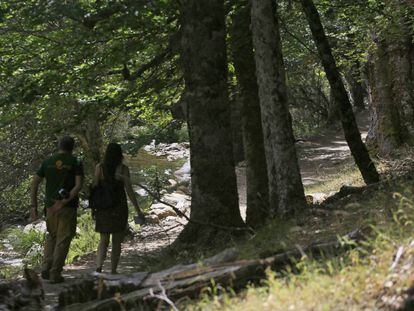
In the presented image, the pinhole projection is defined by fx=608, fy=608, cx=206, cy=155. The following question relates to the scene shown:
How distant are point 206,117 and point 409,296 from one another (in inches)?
221

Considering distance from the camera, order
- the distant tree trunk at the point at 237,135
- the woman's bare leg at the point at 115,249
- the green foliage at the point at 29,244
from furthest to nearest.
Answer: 1. the distant tree trunk at the point at 237,135
2. the green foliage at the point at 29,244
3. the woman's bare leg at the point at 115,249

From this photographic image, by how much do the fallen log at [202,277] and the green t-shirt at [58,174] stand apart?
2983 millimetres

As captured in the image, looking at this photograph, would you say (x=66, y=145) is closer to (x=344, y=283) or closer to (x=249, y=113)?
(x=249, y=113)

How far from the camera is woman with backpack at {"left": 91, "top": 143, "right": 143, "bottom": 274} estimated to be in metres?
8.23

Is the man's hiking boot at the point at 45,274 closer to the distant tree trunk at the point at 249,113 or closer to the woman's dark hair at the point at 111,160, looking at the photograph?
the woman's dark hair at the point at 111,160

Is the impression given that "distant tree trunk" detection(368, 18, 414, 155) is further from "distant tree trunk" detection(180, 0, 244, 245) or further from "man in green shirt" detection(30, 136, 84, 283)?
"man in green shirt" detection(30, 136, 84, 283)

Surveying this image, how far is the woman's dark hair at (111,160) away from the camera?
8.20 metres

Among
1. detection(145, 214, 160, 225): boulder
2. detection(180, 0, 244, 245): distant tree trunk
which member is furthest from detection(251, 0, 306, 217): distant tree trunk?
detection(145, 214, 160, 225): boulder

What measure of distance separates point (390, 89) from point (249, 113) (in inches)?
291

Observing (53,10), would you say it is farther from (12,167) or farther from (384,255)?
(12,167)

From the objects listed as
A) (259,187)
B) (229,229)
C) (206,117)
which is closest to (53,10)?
(206,117)

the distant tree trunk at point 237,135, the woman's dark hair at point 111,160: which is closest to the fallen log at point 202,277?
the woman's dark hair at point 111,160

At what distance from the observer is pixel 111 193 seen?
326 inches

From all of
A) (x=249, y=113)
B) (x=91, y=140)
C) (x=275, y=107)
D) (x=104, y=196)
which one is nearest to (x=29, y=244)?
(x=91, y=140)
